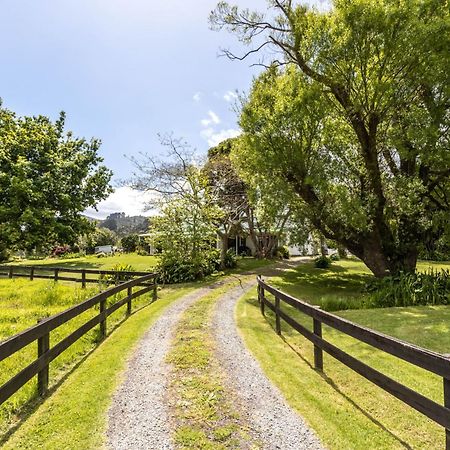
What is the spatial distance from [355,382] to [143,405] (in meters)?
2.98

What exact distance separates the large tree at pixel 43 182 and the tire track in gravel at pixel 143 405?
20991mm

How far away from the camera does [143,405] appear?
153 inches

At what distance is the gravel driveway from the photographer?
10.5ft

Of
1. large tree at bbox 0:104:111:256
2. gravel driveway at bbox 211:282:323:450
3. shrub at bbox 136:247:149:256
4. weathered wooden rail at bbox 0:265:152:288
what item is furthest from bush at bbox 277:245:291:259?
gravel driveway at bbox 211:282:323:450

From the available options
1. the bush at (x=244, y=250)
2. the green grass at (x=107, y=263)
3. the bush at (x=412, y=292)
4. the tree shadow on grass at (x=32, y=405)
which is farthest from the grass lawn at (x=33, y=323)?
the bush at (x=244, y=250)

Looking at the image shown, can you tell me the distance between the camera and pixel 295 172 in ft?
43.9

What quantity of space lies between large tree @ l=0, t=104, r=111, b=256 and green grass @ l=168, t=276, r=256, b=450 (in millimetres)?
21348

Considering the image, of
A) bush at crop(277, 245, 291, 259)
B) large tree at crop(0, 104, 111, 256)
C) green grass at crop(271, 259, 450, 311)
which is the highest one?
large tree at crop(0, 104, 111, 256)

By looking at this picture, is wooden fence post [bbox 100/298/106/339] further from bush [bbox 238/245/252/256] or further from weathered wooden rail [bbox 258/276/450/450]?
bush [bbox 238/245/252/256]

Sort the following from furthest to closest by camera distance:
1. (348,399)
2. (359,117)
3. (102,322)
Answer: (359,117) < (102,322) < (348,399)

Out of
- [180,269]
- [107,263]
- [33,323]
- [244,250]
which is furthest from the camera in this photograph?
[244,250]

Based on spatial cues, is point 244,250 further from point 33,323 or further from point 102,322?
point 102,322

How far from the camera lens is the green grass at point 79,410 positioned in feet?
10.7

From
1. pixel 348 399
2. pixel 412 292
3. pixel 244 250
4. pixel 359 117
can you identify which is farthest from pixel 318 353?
pixel 244 250
